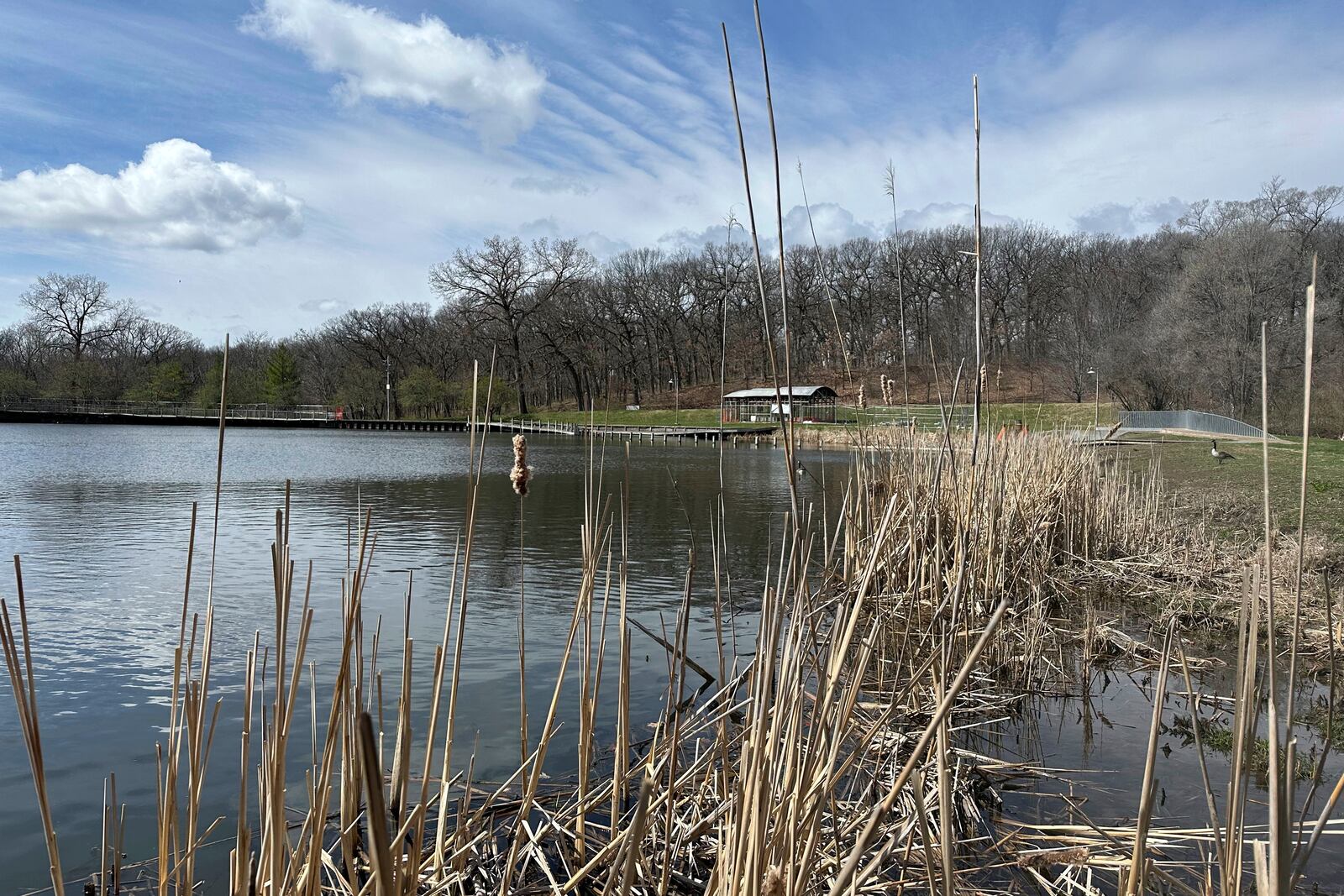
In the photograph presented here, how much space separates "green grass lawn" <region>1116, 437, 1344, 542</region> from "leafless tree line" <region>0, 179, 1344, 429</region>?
13.2m

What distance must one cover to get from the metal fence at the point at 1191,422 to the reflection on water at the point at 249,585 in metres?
16.1

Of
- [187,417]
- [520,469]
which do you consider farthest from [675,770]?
[187,417]

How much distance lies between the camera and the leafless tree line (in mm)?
35562

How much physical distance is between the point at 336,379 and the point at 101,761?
2908 inches

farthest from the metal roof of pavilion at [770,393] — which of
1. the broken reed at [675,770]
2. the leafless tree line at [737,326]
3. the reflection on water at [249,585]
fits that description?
the broken reed at [675,770]

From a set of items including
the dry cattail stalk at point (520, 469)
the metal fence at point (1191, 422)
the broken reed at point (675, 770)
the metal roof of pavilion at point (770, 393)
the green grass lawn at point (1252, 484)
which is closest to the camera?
the broken reed at point (675, 770)

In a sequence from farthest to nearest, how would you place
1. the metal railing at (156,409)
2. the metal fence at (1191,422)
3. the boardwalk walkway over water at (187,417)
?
the metal railing at (156,409) → the boardwalk walkway over water at (187,417) → the metal fence at (1191,422)

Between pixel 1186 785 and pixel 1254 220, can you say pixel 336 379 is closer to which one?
pixel 1254 220

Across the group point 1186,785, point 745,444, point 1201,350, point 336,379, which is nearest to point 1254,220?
point 1201,350

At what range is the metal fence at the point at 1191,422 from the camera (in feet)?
98.1

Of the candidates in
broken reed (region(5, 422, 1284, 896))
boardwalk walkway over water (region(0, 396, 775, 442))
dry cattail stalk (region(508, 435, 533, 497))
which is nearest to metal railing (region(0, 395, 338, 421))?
boardwalk walkway over water (region(0, 396, 775, 442))

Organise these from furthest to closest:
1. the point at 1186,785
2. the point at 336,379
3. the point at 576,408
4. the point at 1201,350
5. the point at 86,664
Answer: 1. the point at 336,379
2. the point at 576,408
3. the point at 1201,350
4. the point at 86,664
5. the point at 1186,785

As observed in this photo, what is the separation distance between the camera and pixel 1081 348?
4434cm

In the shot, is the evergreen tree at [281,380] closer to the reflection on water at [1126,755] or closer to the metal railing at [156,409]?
the metal railing at [156,409]
